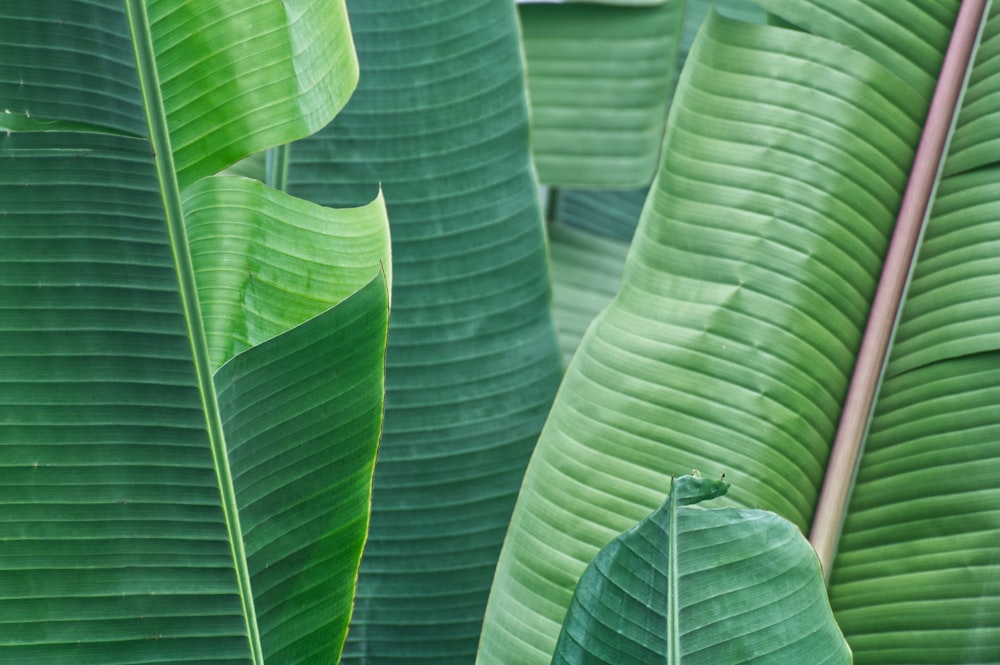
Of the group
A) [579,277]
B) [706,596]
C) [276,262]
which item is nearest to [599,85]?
[579,277]

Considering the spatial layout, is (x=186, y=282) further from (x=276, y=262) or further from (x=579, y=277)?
(x=579, y=277)

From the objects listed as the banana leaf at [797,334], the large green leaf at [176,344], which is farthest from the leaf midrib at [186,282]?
the banana leaf at [797,334]

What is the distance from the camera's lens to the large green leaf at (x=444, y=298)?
675mm

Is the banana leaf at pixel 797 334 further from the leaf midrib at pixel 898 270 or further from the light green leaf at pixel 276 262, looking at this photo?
the light green leaf at pixel 276 262

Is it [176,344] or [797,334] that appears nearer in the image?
[176,344]

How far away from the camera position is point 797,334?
0.58 metres

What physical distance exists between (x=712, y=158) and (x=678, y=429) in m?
0.17

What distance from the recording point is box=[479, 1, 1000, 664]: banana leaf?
58cm

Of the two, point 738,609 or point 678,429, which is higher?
point 678,429

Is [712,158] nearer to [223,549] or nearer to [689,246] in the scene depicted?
[689,246]

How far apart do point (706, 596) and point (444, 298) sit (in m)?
0.34

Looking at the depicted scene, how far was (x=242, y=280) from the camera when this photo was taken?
1.62 feet

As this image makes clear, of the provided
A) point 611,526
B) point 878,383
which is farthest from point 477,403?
point 878,383

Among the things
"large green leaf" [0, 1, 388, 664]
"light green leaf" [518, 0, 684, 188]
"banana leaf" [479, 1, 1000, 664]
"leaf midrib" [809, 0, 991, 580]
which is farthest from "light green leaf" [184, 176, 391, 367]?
"light green leaf" [518, 0, 684, 188]
